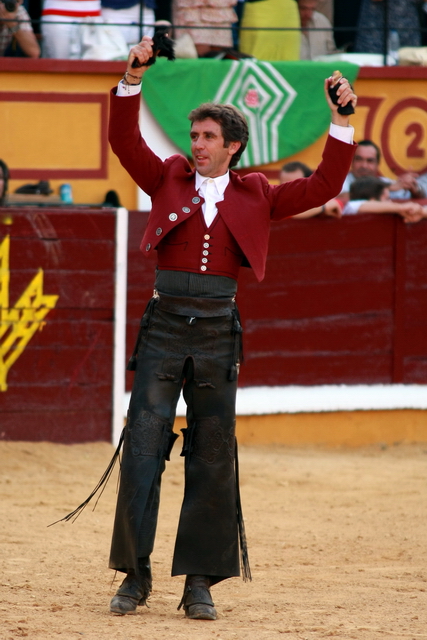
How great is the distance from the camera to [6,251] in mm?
6195

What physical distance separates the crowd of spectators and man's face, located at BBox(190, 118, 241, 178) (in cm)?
409

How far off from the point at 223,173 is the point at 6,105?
450 centimetres

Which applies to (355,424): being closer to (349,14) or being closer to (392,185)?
(392,185)

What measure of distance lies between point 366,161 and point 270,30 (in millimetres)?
1390

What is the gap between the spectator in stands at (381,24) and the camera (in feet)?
27.8

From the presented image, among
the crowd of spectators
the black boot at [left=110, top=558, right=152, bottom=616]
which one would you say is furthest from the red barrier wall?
the black boot at [left=110, top=558, right=152, bottom=616]

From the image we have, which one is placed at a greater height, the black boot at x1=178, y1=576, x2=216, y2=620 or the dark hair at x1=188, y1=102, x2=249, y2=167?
the dark hair at x1=188, y1=102, x2=249, y2=167

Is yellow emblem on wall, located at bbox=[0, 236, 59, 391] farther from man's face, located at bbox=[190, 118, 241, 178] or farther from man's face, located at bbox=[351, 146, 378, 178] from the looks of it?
man's face, located at bbox=[190, 118, 241, 178]

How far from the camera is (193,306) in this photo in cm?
345

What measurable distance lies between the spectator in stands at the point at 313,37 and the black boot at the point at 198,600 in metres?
5.89

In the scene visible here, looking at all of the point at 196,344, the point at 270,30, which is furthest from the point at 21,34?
the point at 196,344

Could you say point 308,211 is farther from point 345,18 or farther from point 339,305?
point 345,18

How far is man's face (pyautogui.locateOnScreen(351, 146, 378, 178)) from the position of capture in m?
7.63

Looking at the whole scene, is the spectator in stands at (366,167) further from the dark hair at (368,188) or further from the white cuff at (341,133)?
the white cuff at (341,133)
